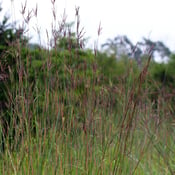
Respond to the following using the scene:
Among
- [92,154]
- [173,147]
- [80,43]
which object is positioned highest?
[80,43]

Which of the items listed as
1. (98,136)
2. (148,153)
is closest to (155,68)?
(148,153)

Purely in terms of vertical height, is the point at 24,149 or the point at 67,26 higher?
the point at 67,26

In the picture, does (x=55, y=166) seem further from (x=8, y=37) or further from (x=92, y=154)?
(x=8, y=37)

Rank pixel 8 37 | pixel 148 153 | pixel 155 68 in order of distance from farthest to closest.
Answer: pixel 155 68 < pixel 8 37 < pixel 148 153

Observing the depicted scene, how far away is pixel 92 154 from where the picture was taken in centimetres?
293

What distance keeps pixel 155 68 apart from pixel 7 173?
8.90m

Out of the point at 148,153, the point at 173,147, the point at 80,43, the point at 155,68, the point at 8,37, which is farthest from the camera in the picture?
the point at 155,68

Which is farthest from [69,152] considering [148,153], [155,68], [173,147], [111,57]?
[111,57]

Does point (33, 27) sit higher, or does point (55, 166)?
point (33, 27)

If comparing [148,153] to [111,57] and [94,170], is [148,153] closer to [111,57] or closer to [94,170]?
[94,170]

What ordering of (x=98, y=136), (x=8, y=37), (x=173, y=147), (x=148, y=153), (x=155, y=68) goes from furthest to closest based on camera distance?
(x=155, y=68) → (x=8, y=37) → (x=173, y=147) → (x=148, y=153) → (x=98, y=136)

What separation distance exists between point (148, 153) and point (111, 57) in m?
8.89

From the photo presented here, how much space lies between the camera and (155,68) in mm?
11367

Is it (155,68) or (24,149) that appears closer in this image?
(24,149)
